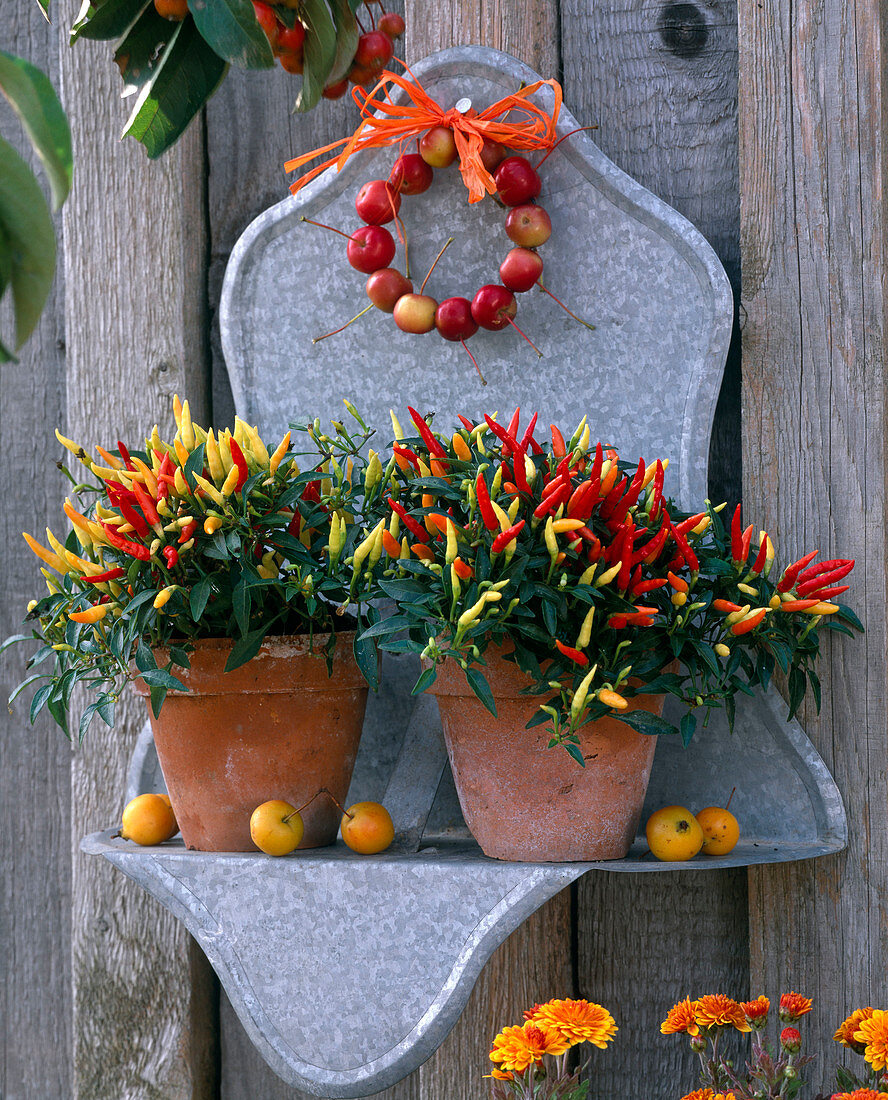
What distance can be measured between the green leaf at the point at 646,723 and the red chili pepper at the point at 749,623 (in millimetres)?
107

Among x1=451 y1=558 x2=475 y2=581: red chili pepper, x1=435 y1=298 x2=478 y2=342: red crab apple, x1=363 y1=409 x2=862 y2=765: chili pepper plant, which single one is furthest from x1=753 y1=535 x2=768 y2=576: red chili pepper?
x1=435 y1=298 x2=478 y2=342: red crab apple

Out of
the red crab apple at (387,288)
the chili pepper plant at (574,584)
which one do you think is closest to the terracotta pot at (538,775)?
the chili pepper plant at (574,584)

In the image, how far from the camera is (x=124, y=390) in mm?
1307

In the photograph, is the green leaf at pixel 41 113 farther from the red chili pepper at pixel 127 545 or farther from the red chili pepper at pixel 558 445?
the red chili pepper at pixel 558 445

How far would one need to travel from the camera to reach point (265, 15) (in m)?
0.93

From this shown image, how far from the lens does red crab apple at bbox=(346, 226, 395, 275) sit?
1.17 meters

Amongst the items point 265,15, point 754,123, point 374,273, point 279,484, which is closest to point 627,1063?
point 279,484

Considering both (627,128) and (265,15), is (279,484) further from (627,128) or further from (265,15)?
(627,128)

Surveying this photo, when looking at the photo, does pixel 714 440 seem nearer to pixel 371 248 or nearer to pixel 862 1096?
pixel 371 248

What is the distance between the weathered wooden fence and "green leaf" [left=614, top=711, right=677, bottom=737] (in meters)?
0.29

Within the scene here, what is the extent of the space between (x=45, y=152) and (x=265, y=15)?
595mm

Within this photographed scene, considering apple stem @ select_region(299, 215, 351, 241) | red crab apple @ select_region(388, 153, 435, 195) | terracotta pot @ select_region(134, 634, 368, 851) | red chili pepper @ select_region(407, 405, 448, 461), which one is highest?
red crab apple @ select_region(388, 153, 435, 195)

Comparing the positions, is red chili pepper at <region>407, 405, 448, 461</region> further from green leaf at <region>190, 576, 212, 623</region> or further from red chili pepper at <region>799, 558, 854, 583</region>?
red chili pepper at <region>799, 558, 854, 583</region>

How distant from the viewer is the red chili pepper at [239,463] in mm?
907
